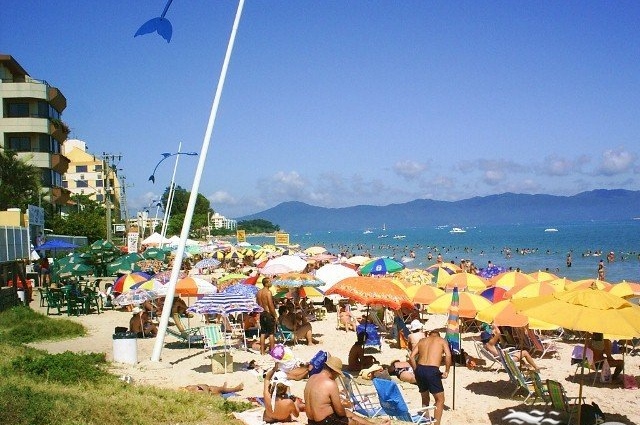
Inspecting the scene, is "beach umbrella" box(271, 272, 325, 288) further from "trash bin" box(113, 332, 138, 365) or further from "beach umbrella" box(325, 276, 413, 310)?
"trash bin" box(113, 332, 138, 365)

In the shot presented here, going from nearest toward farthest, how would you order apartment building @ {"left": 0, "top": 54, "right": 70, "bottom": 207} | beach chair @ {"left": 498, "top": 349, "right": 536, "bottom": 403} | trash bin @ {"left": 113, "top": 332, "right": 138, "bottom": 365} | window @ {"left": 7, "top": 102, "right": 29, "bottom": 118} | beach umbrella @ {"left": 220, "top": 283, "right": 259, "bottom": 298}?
1. beach chair @ {"left": 498, "top": 349, "right": 536, "bottom": 403}
2. trash bin @ {"left": 113, "top": 332, "right": 138, "bottom": 365}
3. beach umbrella @ {"left": 220, "top": 283, "right": 259, "bottom": 298}
4. apartment building @ {"left": 0, "top": 54, "right": 70, "bottom": 207}
5. window @ {"left": 7, "top": 102, "right": 29, "bottom": 118}

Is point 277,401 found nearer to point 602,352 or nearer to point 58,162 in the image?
point 602,352

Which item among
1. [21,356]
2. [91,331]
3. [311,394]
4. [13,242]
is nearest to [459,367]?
[311,394]

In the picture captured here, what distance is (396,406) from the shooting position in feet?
27.3

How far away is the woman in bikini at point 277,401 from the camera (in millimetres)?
8312

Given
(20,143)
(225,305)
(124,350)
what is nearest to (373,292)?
(225,305)

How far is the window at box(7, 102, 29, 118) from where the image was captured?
46031 millimetres

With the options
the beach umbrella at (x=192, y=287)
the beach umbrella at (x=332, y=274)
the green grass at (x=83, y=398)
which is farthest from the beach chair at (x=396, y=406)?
the beach umbrella at (x=332, y=274)

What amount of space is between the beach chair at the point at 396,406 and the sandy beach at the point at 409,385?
77cm

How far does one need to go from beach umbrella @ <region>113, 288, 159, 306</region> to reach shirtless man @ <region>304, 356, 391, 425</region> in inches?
343

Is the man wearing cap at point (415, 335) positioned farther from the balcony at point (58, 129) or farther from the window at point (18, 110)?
the window at point (18, 110)

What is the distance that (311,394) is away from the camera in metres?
6.98

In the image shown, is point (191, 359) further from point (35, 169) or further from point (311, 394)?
point (35, 169)

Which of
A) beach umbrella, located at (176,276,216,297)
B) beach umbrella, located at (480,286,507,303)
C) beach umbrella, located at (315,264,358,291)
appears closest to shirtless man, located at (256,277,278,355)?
beach umbrella, located at (176,276,216,297)
